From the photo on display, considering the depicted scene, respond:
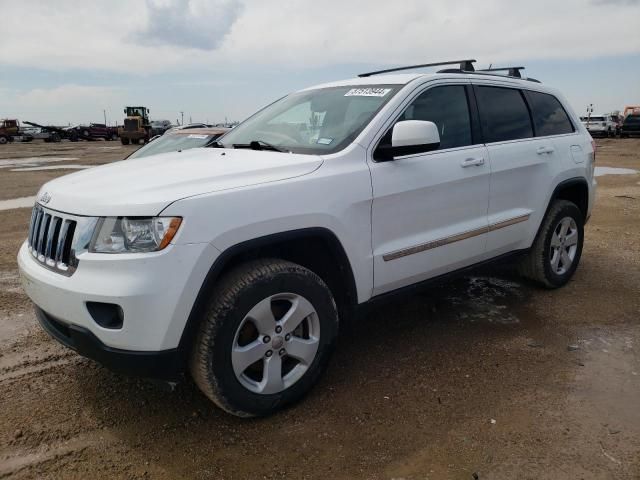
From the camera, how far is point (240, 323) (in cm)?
257

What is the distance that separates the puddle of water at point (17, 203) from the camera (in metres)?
9.34

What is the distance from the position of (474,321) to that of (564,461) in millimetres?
1714

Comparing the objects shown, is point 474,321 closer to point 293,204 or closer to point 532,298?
point 532,298

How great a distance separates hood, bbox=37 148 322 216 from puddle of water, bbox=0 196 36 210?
7238mm

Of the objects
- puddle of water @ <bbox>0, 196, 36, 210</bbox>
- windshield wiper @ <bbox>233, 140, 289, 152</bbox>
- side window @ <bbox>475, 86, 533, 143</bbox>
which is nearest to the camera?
windshield wiper @ <bbox>233, 140, 289, 152</bbox>

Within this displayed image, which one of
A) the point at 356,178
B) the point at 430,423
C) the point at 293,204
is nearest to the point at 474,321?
the point at 430,423

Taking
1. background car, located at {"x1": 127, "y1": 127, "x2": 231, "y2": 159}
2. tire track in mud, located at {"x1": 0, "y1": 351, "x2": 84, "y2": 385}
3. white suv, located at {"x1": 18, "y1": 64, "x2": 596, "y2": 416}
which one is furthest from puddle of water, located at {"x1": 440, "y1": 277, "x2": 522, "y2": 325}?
background car, located at {"x1": 127, "y1": 127, "x2": 231, "y2": 159}

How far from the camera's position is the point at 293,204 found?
271 centimetres

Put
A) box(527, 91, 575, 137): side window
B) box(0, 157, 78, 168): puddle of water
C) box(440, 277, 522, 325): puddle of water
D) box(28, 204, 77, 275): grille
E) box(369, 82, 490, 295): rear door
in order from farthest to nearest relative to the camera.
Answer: box(0, 157, 78, 168): puddle of water
box(527, 91, 575, 137): side window
box(440, 277, 522, 325): puddle of water
box(369, 82, 490, 295): rear door
box(28, 204, 77, 275): grille

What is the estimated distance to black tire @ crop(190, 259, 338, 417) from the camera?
251 cm

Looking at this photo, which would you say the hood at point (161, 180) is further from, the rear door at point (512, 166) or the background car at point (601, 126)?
the background car at point (601, 126)

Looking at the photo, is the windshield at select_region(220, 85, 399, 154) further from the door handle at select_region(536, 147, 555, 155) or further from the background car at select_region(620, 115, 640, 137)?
the background car at select_region(620, 115, 640, 137)

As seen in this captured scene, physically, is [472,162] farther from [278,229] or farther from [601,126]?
[601,126]

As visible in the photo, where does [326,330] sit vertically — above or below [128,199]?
below
